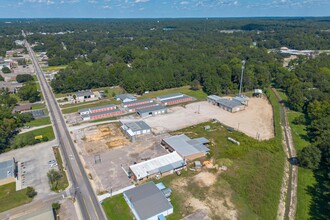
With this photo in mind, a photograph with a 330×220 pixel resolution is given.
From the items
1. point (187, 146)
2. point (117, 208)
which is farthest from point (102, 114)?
point (117, 208)

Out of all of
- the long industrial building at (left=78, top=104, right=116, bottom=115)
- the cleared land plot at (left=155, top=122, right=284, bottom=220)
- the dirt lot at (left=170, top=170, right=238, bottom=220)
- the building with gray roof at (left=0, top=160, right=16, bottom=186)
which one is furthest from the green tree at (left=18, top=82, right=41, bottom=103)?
the dirt lot at (left=170, top=170, right=238, bottom=220)

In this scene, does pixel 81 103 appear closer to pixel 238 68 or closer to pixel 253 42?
pixel 238 68

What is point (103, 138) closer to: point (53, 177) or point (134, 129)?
point (134, 129)

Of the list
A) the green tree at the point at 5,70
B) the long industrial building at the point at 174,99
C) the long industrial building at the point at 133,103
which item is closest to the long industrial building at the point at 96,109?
the long industrial building at the point at 133,103

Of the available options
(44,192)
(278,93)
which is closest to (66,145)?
(44,192)

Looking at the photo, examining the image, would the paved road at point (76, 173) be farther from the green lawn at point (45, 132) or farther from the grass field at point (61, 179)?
the green lawn at point (45, 132)
